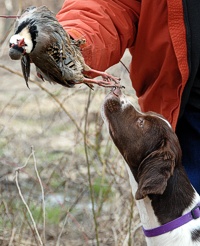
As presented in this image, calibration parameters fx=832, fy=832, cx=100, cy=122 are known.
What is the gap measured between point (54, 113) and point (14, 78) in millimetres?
1071

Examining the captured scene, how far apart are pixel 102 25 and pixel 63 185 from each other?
1.97 metres

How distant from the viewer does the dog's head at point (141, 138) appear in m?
3.91

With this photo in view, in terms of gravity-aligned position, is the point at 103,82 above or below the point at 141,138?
above

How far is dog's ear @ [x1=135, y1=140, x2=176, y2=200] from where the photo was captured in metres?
3.73

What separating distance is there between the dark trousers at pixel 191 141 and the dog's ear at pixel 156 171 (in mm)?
228

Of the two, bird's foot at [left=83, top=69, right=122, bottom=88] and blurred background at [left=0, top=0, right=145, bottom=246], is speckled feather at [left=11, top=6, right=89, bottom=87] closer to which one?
bird's foot at [left=83, top=69, right=122, bottom=88]

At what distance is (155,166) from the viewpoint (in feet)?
12.7

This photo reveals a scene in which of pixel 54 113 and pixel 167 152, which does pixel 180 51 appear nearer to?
pixel 167 152

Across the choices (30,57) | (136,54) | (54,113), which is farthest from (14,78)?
(30,57)

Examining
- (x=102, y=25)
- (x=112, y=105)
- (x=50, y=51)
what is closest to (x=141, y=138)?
(x=112, y=105)

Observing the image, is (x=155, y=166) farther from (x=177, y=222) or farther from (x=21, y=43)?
(x=21, y=43)

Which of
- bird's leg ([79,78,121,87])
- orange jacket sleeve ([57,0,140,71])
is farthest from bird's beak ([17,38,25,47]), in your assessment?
orange jacket sleeve ([57,0,140,71])

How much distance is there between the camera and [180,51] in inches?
151

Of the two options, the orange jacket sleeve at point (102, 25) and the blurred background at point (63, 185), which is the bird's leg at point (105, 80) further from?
the blurred background at point (63, 185)
